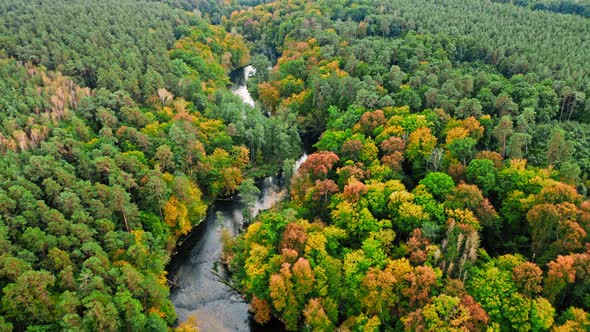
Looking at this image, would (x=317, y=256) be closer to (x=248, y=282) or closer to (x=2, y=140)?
(x=248, y=282)

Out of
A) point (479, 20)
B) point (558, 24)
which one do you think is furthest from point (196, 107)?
point (558, 24)

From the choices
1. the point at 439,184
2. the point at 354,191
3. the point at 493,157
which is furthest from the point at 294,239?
the point at 493,157

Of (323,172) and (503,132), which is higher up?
(503,132)

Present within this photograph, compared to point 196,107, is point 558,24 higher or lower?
higher

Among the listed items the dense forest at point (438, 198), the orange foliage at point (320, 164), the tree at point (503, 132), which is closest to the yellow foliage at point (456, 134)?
the dense forest at point (438, 198)

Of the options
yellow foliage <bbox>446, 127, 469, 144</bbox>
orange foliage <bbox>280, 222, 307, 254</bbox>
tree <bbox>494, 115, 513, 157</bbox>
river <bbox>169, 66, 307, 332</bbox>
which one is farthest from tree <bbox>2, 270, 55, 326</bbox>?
tree <bbox>494, 115, 513, 157</bbox>

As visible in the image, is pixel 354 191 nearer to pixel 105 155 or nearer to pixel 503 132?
pixel 503 132

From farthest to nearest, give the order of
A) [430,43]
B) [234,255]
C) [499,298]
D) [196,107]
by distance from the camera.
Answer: [430,43], [196,107], [234,255], [499,298]
